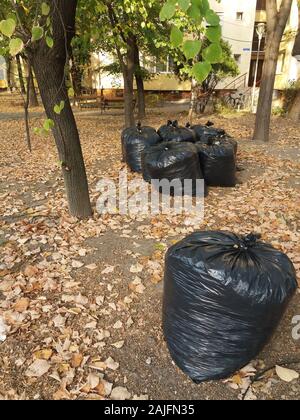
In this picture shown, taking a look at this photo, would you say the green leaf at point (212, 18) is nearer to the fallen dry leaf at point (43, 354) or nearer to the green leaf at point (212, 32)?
the green leaf at point (212, 32)

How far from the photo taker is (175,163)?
170 inches

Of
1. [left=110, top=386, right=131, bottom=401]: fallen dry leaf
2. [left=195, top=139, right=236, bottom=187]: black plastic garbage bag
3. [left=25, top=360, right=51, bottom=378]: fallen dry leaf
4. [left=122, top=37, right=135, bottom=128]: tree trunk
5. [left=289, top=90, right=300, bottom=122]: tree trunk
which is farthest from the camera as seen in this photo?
[left=289, top=90, right=300, bottom=122]: tree trunk

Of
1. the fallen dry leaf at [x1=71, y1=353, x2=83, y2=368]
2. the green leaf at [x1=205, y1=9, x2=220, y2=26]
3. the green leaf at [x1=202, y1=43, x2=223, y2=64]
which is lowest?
the fallen dry leaf at [x1=71, y1=353, x2=83, y2=368]

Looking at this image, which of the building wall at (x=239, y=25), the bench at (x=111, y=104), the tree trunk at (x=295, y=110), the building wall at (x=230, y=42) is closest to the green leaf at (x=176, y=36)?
the tree trunk at (x=295, y=110)

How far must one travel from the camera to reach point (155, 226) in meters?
3.82

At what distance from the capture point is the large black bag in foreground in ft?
5.65

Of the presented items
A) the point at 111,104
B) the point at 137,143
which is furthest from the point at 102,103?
the point at 137,143

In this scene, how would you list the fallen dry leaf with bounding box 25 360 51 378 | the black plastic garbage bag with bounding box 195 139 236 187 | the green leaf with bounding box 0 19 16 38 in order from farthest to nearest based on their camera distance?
the black plastic garbage bag with bounding box 195 139 236 187, the fallen dry leaf with bounding box 25 360 51 378, the green leaf with bounding box 0 19 16 38

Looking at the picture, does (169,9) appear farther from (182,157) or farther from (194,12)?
(182,157)

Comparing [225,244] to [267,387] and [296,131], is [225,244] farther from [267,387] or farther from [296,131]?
[296,131]

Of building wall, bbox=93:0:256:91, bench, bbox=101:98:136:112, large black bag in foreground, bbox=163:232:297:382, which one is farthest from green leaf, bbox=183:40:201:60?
building wall, bbox=93:0:256:91

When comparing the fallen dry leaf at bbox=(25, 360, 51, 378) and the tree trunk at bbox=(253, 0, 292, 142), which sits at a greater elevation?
the tree trunk at bbox=(253, 0, 292, 142)

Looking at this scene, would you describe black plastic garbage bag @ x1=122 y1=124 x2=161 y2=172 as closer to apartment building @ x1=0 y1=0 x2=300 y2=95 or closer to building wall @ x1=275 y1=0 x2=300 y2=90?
building wall @ x1=275 y1=0 x2=300 y2=90

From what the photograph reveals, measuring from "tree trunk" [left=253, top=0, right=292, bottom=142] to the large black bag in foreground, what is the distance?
22.6 ft
